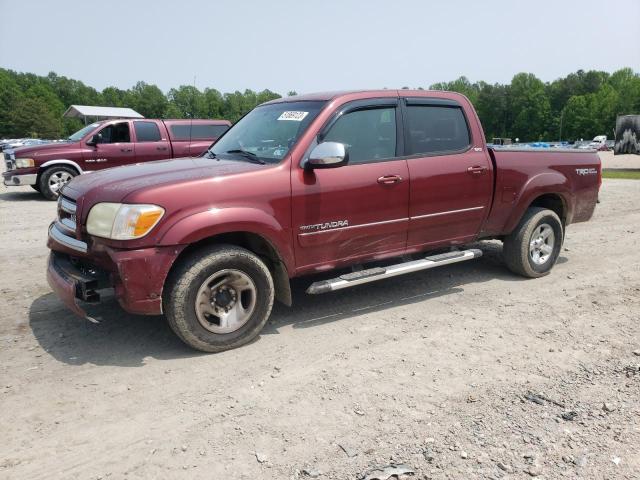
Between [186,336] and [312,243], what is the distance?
1248mm

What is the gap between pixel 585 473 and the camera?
8.54 ft

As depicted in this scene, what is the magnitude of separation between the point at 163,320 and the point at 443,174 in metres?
2.93

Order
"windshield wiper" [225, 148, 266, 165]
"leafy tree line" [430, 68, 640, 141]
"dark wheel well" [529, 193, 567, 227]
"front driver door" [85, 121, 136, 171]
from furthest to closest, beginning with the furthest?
"leafy tree line" [430, 68, 640, 141] → "front driver door" [85, 121, 136, 171] → "dark wheel well" [529, 193, 567, 227] → "windshield wiper" [225, 148, 266, 165]

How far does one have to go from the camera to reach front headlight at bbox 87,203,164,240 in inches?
141

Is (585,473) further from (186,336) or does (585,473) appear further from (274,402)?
(186,336)

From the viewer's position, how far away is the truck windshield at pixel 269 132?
14.5 feet

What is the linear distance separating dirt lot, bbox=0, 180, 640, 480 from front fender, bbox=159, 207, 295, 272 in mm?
826

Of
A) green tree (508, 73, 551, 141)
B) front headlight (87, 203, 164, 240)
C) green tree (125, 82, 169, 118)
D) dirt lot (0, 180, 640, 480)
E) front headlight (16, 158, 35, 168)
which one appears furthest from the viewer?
green tree (125, 82, 169, 118)

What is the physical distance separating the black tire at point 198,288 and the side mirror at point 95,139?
10.2 m

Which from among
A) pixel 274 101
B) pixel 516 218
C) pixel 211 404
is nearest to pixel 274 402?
pixel 211 404

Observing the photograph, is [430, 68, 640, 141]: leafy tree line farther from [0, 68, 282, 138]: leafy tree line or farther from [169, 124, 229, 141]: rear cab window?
[169, 124, 229, 141]: rear cab window

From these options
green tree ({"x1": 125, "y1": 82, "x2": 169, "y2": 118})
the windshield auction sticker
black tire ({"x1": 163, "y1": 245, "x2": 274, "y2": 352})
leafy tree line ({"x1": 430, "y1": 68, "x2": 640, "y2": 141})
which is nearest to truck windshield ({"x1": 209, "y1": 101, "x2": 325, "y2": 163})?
the windshield auction sticker

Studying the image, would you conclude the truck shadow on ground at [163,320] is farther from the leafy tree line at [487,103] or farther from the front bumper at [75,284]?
the leafy tree line at [487,103]

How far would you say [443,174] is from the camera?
4.99m
